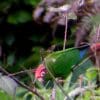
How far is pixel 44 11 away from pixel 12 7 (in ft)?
8.61

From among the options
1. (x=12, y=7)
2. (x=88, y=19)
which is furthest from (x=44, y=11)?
(x=12, y=7)

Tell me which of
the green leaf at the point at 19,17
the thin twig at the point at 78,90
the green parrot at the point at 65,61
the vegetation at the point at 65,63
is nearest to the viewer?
the vegetation at the point at 65,63

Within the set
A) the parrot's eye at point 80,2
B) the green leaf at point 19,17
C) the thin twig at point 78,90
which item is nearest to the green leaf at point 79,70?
the thin twig at point 78,90

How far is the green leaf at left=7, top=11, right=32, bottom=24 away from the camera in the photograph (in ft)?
13.6

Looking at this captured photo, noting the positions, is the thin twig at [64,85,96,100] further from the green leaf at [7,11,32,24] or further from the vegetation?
the green leaf at [7,11,32,24]

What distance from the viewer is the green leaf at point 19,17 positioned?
4145 mm

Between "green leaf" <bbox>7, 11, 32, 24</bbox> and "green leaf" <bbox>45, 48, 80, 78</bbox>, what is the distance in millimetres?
2474

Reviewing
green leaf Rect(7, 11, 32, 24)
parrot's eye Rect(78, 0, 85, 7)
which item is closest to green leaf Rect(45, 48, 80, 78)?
parrot's eye Rect(78, 0, 85, 7)

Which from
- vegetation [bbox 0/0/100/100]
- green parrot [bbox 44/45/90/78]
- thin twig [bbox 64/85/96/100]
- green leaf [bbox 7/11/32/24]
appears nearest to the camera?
vegetation [bbox 0/0/100/100]

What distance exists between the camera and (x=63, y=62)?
5.48 ft

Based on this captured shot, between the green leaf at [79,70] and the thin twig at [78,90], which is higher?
the thin twig at [78,90]

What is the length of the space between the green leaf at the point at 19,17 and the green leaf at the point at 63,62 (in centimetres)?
247

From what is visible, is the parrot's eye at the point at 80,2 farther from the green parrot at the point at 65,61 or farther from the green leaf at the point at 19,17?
the green leaf at the point at 19,17

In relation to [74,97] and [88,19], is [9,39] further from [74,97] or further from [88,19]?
[88,19]
